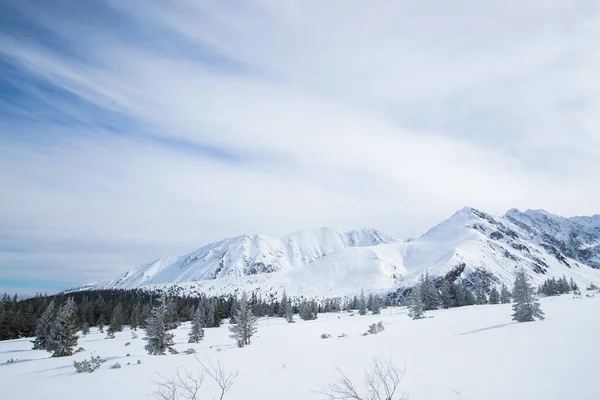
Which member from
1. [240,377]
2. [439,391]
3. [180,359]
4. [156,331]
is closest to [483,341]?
[439,391]

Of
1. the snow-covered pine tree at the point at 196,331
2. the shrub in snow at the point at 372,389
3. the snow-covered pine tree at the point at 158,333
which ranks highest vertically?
the shrub in snow at the point at 372,389

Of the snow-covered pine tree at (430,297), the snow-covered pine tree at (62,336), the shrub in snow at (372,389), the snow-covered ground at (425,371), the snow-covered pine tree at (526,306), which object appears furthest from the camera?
the snow-covered pine tree at (430,297)

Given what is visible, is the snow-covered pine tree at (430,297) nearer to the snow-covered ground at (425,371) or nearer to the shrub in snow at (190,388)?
the snow-covered ground at (425,371)

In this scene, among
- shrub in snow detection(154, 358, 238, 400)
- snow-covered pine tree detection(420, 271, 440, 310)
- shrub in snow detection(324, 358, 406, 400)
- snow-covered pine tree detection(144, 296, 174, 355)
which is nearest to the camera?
shrub in snow detection(324, 358, 406, 400)

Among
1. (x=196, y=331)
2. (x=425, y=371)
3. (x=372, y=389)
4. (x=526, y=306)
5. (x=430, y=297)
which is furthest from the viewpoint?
(x=430, y=297)

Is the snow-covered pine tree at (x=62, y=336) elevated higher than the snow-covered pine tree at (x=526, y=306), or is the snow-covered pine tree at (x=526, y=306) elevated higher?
the snow-covered pine tree at (x=526, y=306)

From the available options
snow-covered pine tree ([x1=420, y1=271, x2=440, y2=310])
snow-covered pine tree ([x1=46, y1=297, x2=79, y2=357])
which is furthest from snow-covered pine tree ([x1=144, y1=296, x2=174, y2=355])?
snow-covered pine tree ([x1=420, y1=271, x2=440, y2=310])

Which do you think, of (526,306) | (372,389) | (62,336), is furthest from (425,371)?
(62,336)

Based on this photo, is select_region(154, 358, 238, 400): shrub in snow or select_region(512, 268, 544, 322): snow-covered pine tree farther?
select_region(512, 268, 544, 322): snow-covered pine tree

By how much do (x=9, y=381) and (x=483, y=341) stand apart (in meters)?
30.3

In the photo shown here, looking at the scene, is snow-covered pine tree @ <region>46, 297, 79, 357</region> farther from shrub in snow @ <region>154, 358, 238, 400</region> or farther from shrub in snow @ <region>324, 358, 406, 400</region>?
shrub in snow @ <region>324, 358, 406, 400</region>

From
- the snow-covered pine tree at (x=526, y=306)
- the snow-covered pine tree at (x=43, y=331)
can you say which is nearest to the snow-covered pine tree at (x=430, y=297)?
the snow-covered pine tree at (x=526, y=306)

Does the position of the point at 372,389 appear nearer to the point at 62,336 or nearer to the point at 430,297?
the point at 62,336

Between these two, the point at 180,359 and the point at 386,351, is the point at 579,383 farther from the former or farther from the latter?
the point at 180,359
